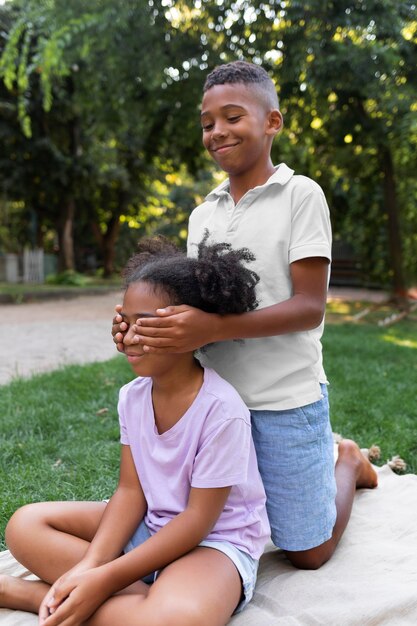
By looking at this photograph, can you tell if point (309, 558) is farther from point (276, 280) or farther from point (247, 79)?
point (247, 79)

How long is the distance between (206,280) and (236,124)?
0.55m

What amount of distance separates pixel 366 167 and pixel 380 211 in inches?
32.1

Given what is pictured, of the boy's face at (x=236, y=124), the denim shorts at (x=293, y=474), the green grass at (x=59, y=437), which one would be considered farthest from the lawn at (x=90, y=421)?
the boy's face at (x=236, y=124)

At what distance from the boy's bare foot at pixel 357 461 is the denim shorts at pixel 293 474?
0.55 meters

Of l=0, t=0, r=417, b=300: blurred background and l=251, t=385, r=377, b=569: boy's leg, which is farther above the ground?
l=0, t=0, r=417, b=300: blurred background

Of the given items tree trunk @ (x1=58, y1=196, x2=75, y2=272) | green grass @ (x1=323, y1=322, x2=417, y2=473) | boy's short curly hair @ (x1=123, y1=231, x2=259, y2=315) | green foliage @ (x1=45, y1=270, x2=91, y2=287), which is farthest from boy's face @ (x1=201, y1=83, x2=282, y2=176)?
tree trunk @ (x1=58, y1=196, x2=75, y2=272)

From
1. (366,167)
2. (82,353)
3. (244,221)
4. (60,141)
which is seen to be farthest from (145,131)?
(244,221)

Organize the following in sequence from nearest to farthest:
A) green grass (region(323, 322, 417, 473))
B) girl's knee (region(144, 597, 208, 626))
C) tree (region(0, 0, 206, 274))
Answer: girl's knee (region(144, 597, 208, 626))
green grass (region(323, 322, 417, 473))
tree (region(0, 0, 206, 274))

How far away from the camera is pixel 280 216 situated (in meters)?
1.89

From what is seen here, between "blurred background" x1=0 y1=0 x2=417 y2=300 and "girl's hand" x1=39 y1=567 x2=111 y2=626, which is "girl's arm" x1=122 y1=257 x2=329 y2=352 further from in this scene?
"blurred background" x1=0 y1=0 x2=417 y2=300

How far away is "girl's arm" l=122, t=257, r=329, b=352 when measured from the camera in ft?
5.19

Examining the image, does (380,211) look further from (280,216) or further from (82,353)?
(280,216)

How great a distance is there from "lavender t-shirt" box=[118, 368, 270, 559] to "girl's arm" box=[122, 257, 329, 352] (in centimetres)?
19

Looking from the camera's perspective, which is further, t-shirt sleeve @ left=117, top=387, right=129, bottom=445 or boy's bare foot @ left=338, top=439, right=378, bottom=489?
boy's bare foot @ left=338, top=439, right=378, bottom=489
